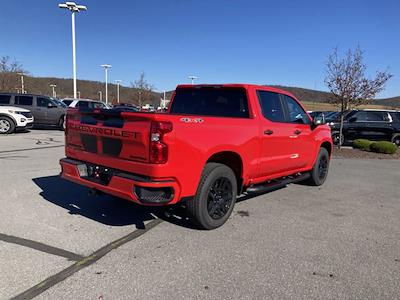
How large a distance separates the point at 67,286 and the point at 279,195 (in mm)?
4566

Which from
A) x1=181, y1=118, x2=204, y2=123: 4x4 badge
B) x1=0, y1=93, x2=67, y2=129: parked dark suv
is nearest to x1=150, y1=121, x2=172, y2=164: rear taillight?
x1=181, y1=118, x2=204, y2=123: 4x4 badge

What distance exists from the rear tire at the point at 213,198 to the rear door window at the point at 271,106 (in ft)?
4.28

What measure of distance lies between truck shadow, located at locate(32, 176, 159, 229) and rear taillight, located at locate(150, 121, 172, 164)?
1.29 metres

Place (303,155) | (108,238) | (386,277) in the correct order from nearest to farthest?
1. (386,277)
2. (108,238)
3. (303,155)

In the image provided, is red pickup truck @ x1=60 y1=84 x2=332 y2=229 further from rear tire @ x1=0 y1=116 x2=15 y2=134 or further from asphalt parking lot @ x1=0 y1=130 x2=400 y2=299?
rear tire @ x1=0 y1=116 x2=15 y2=134

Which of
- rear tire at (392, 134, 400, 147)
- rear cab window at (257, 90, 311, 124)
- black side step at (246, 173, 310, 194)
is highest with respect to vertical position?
rear cab window at (257, 90, 311, 124)

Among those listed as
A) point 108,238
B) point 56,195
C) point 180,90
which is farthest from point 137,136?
point 56,195

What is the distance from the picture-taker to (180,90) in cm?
646

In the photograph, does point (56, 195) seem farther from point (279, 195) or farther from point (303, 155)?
point (303, 155)

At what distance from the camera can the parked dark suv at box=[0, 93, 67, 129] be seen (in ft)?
64.9

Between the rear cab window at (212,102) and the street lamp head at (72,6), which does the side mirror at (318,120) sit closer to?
the rear cab window at (212,102)

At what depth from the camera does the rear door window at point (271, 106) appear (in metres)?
5.82

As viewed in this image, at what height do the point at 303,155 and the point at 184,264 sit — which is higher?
the point at 303,155

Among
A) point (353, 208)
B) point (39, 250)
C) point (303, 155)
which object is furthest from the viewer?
point (303, 155)
